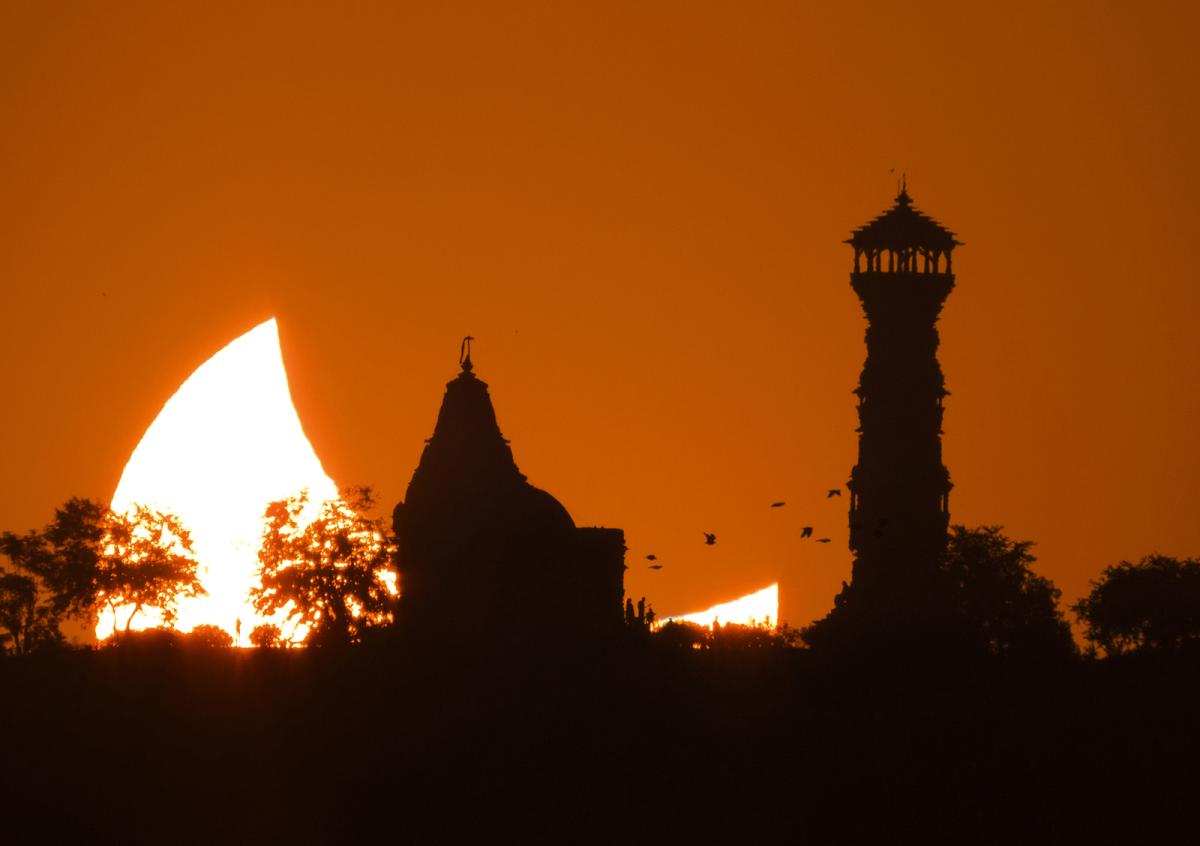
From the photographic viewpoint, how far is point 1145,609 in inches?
7338

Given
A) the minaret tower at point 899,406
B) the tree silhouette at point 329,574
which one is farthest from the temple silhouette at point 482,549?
the minaret tower at point 899,406

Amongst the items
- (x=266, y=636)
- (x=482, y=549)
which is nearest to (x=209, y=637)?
(x=266, y=636)

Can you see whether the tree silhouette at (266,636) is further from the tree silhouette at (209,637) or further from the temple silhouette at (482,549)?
the temple silhouette at (482,549)

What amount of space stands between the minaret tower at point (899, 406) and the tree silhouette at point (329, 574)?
104ft

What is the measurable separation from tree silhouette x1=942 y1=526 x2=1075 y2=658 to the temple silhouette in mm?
16555

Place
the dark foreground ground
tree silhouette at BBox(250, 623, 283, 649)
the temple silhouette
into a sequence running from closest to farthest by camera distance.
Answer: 1. the dark foreground ground
2. tree silhouette at BBox(250, 623, 283, 649)
3. the temple silhouette

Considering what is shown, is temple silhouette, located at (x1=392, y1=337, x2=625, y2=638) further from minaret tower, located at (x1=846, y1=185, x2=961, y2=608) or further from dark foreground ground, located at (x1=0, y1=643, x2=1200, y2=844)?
minaret tower, located at (x1=846, y1=185, x2=961, y2=608)

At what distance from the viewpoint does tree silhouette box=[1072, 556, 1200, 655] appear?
183 m

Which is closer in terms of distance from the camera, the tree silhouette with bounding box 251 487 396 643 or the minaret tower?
the tree silhouette with bounding box 251 487 396 643

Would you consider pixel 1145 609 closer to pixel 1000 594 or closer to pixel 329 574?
pixel 1000 594

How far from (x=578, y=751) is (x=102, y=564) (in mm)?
31059

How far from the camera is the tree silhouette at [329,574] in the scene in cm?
16512

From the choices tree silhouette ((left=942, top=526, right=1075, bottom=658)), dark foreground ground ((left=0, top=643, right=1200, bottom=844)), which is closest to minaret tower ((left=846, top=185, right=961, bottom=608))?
tree silhouette ((left=942, top=526, right=1075, bottom=658))

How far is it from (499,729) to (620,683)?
5.81 meters
